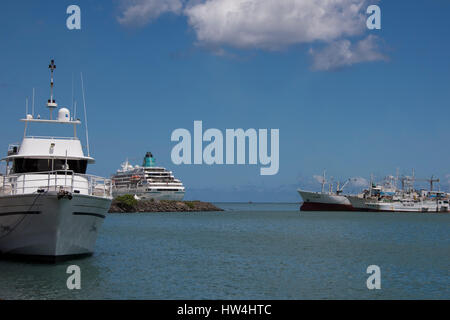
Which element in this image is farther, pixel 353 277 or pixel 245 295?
pixel 353 277

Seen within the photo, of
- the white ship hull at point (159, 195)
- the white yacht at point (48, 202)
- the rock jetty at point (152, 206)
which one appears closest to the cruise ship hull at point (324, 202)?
the rock jetty at point (152, 206)

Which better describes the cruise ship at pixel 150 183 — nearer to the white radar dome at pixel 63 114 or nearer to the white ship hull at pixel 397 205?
the white ship hull at pixel 397 205

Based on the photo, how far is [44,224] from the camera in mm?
22094

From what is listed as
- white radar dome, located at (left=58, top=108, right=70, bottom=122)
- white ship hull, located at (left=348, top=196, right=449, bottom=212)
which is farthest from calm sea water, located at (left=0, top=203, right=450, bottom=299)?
white ship hull, located at (left=348, top=196, right=449, bottom=212)

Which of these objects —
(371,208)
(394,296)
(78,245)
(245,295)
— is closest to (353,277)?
(394,296)

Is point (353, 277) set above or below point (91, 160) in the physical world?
below

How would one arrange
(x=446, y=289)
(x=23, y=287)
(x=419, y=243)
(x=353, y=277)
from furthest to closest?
(x=419, y=243)
(x=353, y=277)
(x=446, y=289)
(x=23, y=287)

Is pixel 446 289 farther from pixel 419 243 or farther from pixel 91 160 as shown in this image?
pixel 419 243

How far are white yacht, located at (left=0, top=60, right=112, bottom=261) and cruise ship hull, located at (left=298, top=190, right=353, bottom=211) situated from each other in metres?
110

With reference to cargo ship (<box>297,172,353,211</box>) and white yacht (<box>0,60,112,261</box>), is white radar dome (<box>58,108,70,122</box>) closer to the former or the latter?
white yacht (<box>0,60,112,261</box>)

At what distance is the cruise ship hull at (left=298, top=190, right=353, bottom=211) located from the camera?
431 feet

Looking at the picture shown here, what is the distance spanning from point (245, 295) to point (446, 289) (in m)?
8.60

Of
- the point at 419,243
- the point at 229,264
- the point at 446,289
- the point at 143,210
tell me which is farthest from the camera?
the point at 143,210

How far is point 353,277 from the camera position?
23.1m
